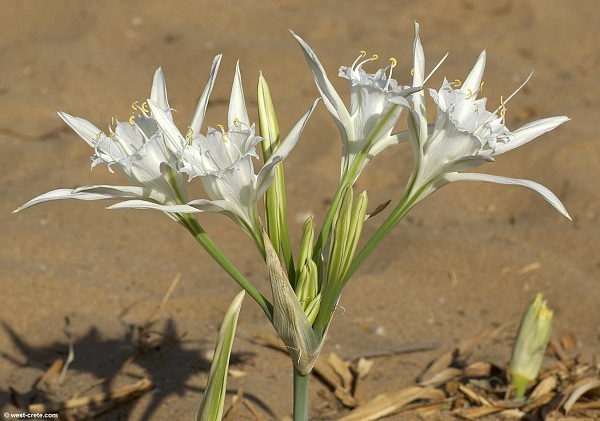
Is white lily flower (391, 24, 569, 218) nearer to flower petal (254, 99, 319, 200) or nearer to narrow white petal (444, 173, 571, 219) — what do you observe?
narrow white petal (444, 173, 571, 219)

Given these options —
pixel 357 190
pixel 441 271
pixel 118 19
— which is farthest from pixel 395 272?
pixel 118 19

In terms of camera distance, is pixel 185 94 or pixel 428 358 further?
pixel 185 94

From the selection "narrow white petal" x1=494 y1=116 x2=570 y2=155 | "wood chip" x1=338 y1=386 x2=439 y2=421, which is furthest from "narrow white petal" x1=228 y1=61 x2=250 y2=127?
"wood chip" x1=338 y1=386 x2=439 y2=421

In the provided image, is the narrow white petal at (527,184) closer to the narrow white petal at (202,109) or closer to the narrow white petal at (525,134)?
the narrow white petal at (525,134)

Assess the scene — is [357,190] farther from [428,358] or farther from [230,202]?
[230,202]

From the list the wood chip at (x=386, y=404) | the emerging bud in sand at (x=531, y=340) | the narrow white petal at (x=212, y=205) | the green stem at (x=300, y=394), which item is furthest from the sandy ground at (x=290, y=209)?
the narrow white petal at (x=212, y=205)

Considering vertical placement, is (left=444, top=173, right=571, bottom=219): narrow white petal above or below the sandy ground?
above
